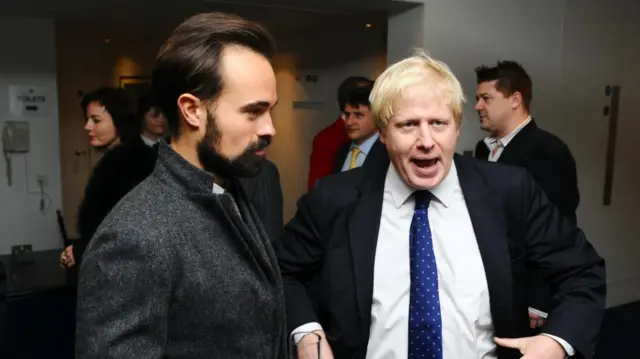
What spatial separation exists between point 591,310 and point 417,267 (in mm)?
388

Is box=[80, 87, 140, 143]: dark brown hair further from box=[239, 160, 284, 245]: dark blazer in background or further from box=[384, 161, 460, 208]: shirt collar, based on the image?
box=[384, 161, 460, 208]: shirt collar

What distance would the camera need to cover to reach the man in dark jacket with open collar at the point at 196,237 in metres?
0.86

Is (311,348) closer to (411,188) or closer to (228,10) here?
(411,188)

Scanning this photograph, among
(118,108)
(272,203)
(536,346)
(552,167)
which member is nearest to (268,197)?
(272,203)

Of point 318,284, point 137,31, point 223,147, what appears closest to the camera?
point 223,147

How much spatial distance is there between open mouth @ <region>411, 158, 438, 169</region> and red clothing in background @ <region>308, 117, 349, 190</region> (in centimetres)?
230

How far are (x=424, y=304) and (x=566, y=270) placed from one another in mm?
340

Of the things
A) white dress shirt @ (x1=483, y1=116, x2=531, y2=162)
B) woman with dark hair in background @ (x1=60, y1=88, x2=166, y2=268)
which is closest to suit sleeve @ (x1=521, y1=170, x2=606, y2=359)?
woman with dark hair in background @ (x1=60, y1=88, x2=166, y2=268)

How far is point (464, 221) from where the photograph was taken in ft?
4.38

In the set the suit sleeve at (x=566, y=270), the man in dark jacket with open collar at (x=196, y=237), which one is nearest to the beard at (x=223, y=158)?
the man in dark jacket with open collar at (x=196, y=237)

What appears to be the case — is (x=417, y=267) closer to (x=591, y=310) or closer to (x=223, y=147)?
(x=591, y=310)

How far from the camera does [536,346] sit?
121 cm

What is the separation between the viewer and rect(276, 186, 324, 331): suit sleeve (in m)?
1.42

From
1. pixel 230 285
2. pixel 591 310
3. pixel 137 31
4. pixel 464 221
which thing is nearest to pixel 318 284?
pixel 464 221
